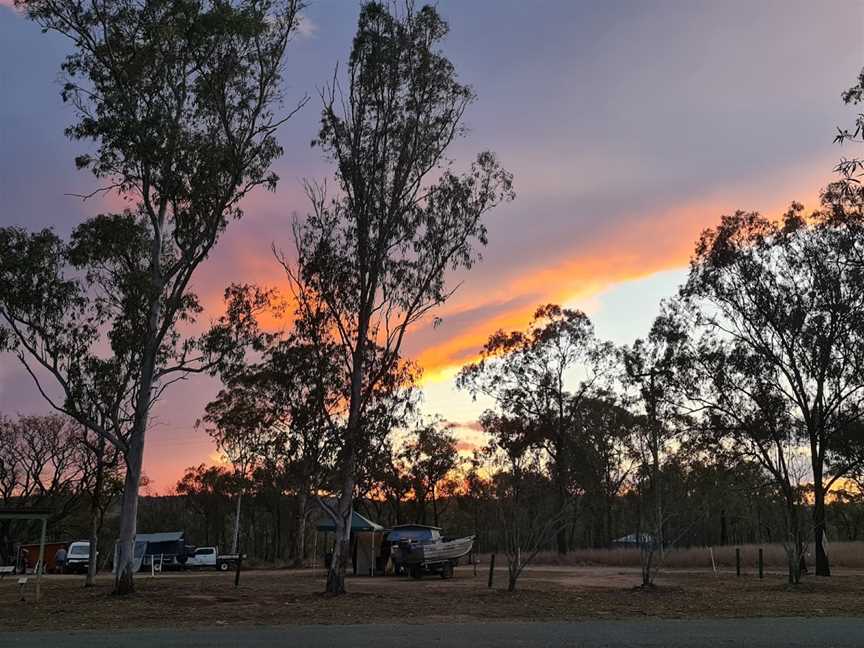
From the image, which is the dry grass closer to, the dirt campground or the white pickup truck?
the dirt campground

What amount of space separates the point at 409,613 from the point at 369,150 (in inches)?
554

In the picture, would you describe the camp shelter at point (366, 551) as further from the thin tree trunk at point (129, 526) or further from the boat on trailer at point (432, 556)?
the thin tree trunk at point (129, 526)

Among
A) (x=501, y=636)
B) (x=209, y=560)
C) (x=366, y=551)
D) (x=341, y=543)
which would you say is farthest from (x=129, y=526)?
(x=209, y=560)

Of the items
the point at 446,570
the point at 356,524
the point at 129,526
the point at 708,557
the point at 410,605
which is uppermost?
the point at 129,526

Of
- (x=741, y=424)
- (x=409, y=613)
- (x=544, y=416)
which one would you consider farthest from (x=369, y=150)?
(x=544, y=416)

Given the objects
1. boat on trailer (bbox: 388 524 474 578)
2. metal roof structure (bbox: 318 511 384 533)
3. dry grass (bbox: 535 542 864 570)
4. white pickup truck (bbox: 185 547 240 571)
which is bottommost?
white pickup truck (bbox: 185 547 240 571)

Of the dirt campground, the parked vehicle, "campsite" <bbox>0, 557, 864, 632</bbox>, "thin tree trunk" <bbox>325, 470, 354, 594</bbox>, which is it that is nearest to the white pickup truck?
the parked vehicle

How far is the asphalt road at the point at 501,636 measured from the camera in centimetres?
1095

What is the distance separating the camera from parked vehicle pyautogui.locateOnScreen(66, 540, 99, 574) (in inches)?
1820

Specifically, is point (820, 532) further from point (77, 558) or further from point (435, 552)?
point (77, 558)

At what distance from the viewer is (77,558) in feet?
153

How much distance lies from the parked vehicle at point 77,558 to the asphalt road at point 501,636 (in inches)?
1468

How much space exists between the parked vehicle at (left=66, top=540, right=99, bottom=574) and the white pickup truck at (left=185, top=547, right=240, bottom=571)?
239 inches

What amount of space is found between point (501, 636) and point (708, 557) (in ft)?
115
